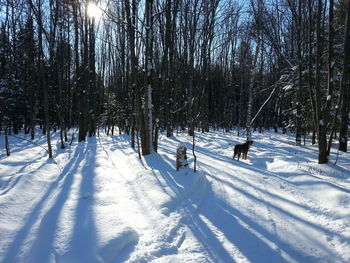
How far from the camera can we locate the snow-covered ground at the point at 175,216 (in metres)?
3.04

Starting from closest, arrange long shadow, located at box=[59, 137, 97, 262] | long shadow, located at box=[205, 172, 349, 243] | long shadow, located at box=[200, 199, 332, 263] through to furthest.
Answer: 1. long shadow, located at box=[59, 137, 97, 262]
2. long shadow, located at box=[200, 199, 332, 263]
3. long shadow, located at box=[205, 172, 349, 243]

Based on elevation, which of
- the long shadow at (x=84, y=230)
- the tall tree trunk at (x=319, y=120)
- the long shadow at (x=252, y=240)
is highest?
the tall tree trunk at (x=319, y=120)

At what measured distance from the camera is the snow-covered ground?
3.04 m

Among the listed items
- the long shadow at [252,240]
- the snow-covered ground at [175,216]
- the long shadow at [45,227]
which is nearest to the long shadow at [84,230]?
the snow-covered ground at [175,216]

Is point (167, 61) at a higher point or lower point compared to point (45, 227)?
higher

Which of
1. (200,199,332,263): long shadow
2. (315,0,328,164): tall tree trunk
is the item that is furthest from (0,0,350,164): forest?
(200,199,332,263): long shadow

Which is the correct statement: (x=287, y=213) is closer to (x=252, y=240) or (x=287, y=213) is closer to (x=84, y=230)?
(x=252, y=240)

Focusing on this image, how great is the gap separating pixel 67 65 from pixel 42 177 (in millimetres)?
20860

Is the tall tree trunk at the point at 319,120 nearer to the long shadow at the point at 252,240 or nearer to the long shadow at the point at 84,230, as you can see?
the long shadow at the point at 252,240

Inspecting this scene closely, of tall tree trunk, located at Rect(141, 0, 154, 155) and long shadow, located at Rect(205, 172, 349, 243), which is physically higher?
tall tree trunk, located at Rect(141, 0, 154, 155)

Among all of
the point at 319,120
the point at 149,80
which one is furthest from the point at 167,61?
the point at 319,120

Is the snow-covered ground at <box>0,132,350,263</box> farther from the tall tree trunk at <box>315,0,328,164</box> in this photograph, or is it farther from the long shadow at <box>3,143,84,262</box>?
the tall tree trunk at <box>315,0,328,164</box>

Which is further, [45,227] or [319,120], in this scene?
[319,120]

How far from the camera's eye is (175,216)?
4090 millimetres
